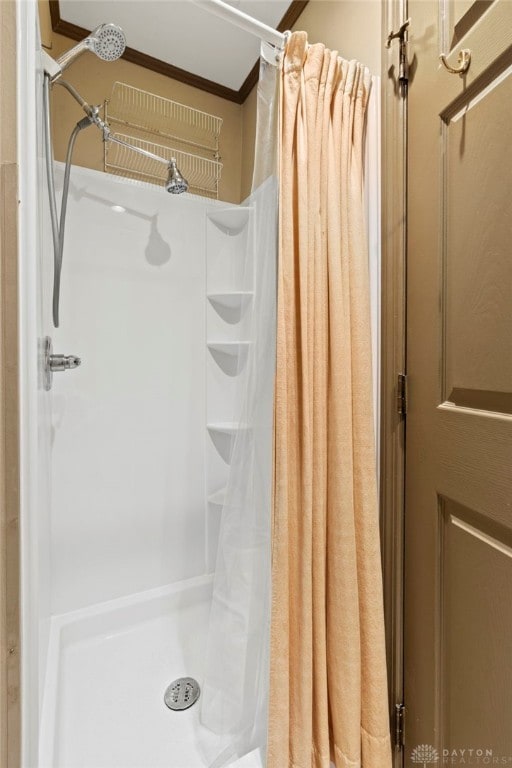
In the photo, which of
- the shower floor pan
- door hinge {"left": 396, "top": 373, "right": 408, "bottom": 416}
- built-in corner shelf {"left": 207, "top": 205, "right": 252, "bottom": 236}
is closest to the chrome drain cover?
the shower floor pan

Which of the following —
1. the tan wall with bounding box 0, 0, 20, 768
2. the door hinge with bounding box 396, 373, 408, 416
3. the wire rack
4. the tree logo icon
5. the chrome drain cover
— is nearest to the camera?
the tan wall with bounding box 0, 0, 20, 768

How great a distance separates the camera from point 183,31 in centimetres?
153

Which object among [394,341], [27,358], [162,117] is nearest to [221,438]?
[394,341]

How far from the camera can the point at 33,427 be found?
1.86 ft

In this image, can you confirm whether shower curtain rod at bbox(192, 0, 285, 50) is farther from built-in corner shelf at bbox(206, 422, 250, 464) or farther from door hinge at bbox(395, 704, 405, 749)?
door hinge at bbox(395, 704, 405, 749)

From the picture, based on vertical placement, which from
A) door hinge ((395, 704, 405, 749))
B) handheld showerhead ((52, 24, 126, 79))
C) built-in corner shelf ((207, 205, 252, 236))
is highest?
handheld showerhead ((52, 24, 126, 79))

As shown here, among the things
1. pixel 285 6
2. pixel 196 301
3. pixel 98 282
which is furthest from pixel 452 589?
pixel 285 6

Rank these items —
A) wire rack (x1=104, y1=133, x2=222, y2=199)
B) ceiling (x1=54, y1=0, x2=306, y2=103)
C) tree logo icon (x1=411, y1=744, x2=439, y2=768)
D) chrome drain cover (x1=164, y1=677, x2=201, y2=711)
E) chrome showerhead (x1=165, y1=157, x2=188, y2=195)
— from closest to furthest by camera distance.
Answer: tree logo icon (x1=411, y1=744, x2=439, y2=768) → chrome drain cover (x1=164, y1=677, x2=201, y2=711) → chrome showerhead (x1=165, y1=157, x2=188, y2=195) → ceiling (x1=54, y1=0, x2=306, y2=103) → wire rack (x1=104, y1=133, x2=222, y2=199)

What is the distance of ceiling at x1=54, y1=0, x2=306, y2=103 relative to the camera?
56.7 inches

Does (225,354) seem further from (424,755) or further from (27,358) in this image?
(424,755)

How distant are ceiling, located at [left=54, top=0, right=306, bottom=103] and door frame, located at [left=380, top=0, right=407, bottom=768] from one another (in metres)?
0.80

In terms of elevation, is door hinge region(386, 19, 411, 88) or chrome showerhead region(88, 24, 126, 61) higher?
chrome showerhead region(88, 24, 126, 61)

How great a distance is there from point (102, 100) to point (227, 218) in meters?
0.76

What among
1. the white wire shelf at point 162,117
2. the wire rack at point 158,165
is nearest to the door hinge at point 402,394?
the wire rack at point 158,165
